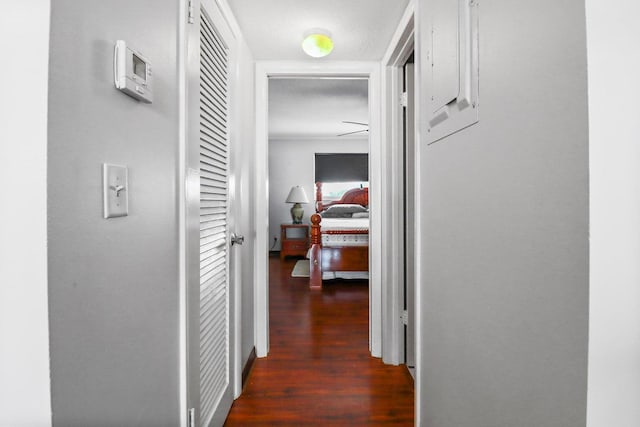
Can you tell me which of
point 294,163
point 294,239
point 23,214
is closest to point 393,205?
point 23,214

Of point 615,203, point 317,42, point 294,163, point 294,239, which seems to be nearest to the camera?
point 615,203

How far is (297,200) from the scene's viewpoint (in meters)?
6.61

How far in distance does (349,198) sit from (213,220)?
539 cm

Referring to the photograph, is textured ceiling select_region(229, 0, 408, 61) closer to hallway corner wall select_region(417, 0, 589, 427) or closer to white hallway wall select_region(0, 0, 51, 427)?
hallway corner wall select_region(417, 0, 589, 427)

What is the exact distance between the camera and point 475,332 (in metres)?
0.94

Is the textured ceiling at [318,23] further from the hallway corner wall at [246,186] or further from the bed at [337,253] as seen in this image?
the bed at [337,253]

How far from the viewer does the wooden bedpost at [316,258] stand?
435 cm

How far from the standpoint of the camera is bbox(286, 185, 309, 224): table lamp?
261 inches

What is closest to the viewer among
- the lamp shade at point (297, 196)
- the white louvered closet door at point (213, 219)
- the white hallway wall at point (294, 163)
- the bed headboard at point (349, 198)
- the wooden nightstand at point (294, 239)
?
the white louvered closet door at point (213, 219)

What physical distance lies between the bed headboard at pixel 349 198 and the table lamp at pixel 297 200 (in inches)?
12.0

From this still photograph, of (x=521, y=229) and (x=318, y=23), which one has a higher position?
(x=318, y=23)

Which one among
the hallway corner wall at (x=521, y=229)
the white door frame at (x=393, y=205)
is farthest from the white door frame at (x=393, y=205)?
the hallway corner wall at (x=521, y=229)

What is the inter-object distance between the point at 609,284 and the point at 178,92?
1.16 m

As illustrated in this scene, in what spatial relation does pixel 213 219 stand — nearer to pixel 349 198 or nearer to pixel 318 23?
pixel 318 23
